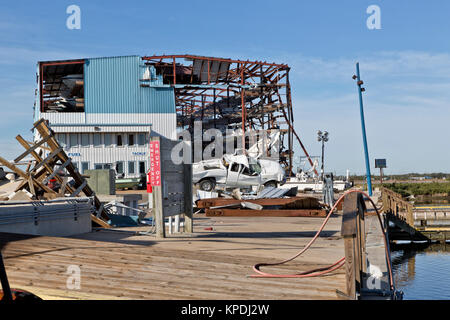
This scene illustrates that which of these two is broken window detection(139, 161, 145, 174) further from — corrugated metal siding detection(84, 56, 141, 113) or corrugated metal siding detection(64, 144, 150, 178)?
corrugated metal siding detection(84, 56, 141, 113)

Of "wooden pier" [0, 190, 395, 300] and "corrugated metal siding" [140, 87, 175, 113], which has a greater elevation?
"corrugated metal siding" [140, 87, 175, 113]

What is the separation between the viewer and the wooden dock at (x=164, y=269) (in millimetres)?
5613

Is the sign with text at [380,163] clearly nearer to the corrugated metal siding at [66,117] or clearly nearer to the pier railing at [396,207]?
the pier railing at [396,207]

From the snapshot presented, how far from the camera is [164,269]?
6.86 metres

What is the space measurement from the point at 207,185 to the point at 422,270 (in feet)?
58.4

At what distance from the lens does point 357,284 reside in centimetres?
584

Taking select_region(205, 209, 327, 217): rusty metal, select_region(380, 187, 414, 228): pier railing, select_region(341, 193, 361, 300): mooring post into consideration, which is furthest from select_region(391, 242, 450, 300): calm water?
select_region(341, 193, 361, 300): mooring post

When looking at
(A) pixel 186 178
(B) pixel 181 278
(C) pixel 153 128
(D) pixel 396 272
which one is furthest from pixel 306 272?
(C) pixel 153 128

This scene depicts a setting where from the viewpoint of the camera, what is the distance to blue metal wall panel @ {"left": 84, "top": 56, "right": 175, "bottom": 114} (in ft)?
181

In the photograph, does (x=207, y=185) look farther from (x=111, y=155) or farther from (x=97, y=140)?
(x=97, y=140)

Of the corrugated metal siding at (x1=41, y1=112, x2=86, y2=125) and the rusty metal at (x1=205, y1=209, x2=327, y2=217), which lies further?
the corrugated metal siding at (x1=41, y1=112, x2=86, y2=125)

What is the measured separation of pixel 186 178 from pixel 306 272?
5493mm

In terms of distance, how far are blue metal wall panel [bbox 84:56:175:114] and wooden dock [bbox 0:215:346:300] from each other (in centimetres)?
4728

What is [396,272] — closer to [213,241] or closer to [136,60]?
[213,241]
